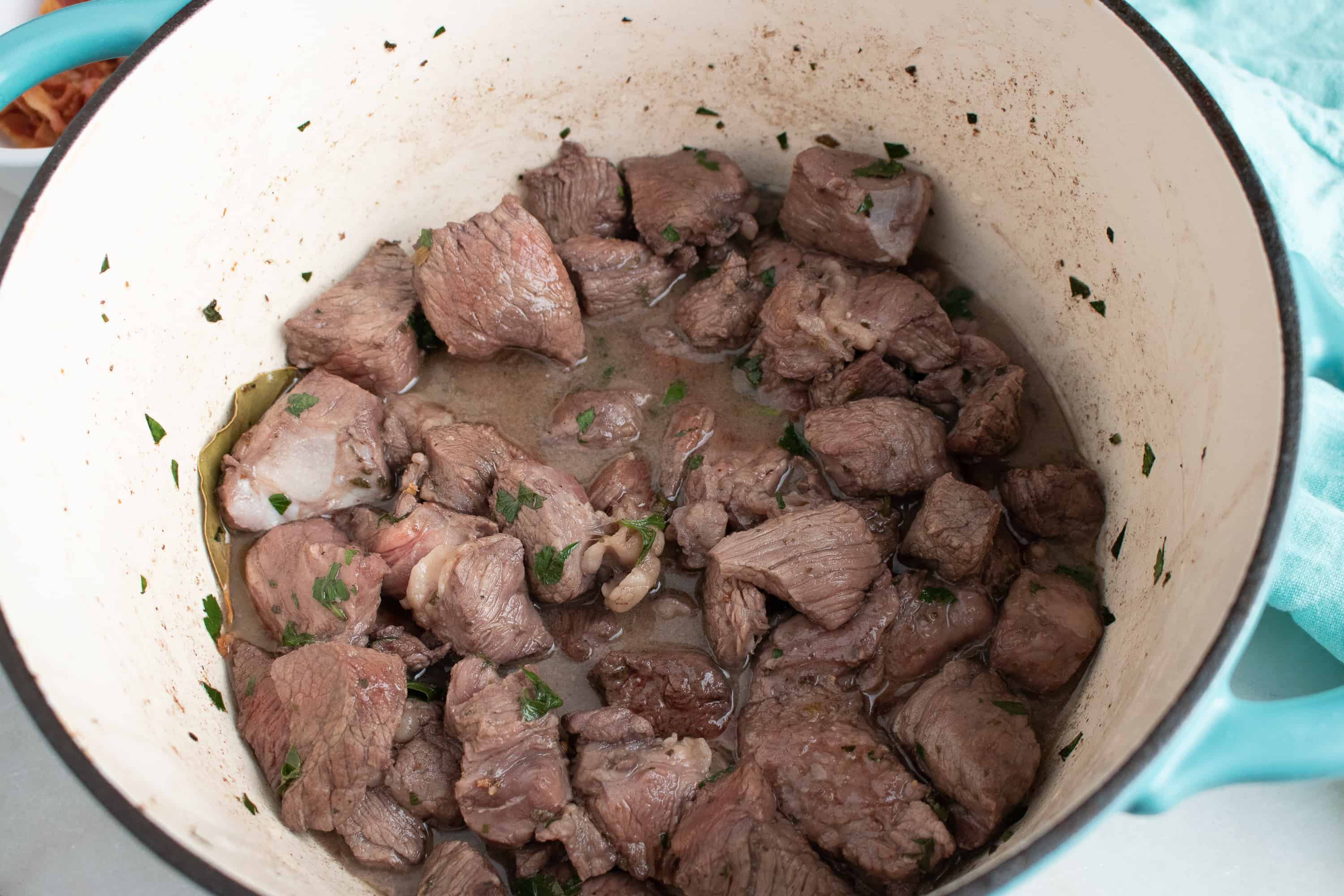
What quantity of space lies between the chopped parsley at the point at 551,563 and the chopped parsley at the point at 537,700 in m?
0.20

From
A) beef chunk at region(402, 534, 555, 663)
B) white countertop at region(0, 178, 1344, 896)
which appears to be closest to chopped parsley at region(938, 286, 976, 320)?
white countertop at region(0, 178, 1344, 896)

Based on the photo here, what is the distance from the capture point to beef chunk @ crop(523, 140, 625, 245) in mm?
2717

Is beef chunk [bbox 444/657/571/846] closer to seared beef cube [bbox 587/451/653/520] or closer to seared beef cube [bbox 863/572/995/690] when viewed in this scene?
seared beef cube [bbox 587/451/653/520]

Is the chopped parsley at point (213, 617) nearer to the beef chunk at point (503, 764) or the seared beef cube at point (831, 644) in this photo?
the beef chunk at point (503, 764)

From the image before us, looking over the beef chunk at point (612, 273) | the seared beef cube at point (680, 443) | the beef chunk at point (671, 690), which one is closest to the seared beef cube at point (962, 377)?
the seared beef cube at point (680, 443)

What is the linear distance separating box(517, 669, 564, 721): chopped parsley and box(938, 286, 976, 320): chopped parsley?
144 cm

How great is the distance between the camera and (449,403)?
259cm

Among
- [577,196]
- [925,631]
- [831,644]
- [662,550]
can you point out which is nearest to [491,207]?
[577,196]

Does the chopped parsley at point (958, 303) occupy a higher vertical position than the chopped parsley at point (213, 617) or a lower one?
higher

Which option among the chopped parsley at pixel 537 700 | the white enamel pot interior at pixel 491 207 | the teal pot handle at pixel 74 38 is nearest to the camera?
the white enamel pot interior at pixel 491 207

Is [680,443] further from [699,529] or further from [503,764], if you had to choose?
[503,764]

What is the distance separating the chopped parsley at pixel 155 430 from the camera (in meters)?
2.09

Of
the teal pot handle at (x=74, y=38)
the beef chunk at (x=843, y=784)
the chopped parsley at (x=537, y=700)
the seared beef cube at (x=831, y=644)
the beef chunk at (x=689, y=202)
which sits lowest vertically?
the chopped parsley at (x=537, y=700)

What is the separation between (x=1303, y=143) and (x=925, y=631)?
6.04 feet
